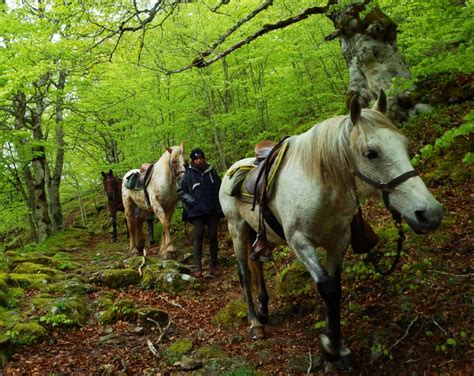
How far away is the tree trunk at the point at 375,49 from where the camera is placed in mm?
7434

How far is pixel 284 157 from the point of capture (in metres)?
3.83

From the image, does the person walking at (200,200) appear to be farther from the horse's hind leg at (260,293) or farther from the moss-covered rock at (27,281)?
the moss-covered rock at (27,281)

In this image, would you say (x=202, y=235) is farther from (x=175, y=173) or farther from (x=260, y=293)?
(x=260, y=293)

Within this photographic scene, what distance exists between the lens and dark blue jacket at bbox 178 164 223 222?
7570 mm

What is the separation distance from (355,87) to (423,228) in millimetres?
6237

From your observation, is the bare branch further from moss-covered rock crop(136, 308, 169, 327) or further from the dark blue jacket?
moss-covered rock crop(136, 308, 169, 327)

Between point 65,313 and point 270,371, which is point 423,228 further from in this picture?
point 65,313

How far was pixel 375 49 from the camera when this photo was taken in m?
7.50

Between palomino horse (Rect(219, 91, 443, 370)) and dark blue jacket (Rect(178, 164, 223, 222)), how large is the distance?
379 cm

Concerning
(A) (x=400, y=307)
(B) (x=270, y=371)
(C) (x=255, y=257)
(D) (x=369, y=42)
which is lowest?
(B) (x=270, y=371)

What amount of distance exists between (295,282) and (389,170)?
2.97m

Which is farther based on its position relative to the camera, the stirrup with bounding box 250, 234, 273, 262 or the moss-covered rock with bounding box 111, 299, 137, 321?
the moss-covered rock with bounding box 111, 299, 137, 321

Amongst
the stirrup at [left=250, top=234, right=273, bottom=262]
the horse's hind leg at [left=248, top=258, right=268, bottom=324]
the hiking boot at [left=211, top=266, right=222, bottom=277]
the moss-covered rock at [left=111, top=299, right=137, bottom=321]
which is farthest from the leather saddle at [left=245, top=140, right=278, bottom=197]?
the hiking boot at [left=211, top=266, right=222, bottom=277]

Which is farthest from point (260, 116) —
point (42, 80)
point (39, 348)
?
point (42, 80)
